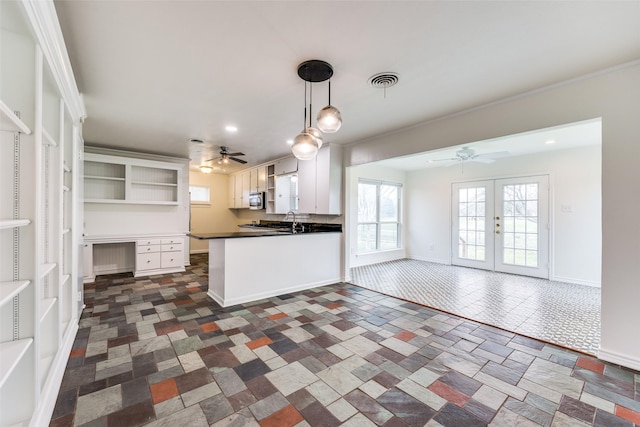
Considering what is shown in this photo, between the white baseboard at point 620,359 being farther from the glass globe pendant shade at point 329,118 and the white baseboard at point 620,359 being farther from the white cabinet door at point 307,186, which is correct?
the white cabinet door at point 307,186

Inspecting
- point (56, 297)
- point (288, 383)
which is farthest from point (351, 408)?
point (56, 297)

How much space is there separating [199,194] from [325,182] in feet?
16.3

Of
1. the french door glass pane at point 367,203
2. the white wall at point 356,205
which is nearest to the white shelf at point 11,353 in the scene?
the white wall at point 356,205

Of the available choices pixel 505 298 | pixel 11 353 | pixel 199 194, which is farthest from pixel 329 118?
pixel 199 194

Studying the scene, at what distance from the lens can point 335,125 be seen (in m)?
2.21

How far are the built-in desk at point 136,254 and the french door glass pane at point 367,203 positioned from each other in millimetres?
3971

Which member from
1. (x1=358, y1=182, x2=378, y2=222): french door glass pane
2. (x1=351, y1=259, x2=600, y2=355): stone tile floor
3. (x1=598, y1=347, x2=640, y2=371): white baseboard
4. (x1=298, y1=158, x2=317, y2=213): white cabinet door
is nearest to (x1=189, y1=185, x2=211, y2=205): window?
(x1=298, y1=158, x2=317, y2=213): white cabinet door

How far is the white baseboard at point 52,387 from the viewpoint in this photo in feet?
5.00

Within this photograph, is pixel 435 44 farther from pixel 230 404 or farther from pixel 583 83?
pixel 230 404

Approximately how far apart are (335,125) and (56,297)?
2.51m

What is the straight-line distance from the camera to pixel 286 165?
19.3ft

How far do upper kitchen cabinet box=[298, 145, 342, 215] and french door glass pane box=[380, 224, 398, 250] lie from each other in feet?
8.34

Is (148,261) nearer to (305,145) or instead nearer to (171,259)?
(171,259)

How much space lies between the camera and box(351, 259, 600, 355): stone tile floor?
9.78ft
